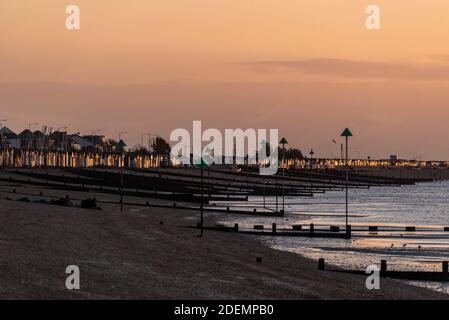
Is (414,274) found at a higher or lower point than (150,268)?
lower

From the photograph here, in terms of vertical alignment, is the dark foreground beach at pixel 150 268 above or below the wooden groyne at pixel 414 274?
above

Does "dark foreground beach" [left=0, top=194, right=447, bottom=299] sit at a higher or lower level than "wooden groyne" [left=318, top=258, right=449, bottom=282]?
higher

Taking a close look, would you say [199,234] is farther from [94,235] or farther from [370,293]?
[370,293]

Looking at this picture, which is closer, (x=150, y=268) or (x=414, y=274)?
(x=150, y=268)

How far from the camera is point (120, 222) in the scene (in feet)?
171

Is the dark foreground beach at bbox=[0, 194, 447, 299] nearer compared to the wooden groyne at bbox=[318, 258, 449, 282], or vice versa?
the dark foreground beach at bbox=[0, 194, 447, 299]

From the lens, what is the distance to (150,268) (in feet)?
95.0

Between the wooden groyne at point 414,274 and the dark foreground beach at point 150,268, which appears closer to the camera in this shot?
the dark foreground beach at point 150,268

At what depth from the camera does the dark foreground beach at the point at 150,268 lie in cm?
2364

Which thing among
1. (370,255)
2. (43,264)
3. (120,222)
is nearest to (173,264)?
(43,264)

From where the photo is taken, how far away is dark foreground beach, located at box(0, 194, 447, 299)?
23641 mm
